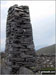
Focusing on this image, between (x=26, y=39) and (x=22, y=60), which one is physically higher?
(x=26, y=39)

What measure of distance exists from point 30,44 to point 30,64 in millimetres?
1190

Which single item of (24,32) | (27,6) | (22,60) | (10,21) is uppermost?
(27,6)

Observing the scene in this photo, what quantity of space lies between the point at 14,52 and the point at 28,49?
855 mm

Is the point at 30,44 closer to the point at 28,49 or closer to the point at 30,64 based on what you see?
the point at 28,49

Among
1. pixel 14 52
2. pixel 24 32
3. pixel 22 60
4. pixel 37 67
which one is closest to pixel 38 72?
pixel 37 67

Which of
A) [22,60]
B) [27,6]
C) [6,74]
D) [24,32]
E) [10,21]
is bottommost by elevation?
[6,74]

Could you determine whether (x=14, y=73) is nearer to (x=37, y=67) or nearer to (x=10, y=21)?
(x=37, y=67)

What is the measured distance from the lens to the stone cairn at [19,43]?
10062mm

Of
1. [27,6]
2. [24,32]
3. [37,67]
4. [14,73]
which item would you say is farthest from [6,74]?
[27,6]

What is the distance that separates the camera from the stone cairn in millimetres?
10062

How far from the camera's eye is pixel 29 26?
10336mm

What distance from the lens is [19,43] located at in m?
10.2

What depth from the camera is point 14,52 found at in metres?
10.1

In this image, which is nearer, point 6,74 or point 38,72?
point 38,72
